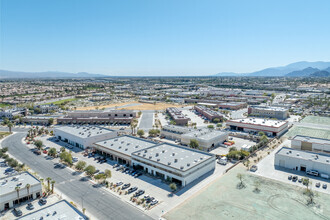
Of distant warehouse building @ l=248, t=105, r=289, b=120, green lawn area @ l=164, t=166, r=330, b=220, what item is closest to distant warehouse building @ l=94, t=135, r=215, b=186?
green lawn area @ l=164, t=166, r=330, b=220

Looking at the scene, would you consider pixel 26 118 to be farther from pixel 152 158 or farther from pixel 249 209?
pixel 249 209

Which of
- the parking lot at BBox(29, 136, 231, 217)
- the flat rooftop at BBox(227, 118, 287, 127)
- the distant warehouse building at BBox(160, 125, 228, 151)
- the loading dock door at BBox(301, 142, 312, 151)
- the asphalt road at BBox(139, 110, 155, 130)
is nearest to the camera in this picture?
the parking lot at BBox(29, 136, 231, 217)

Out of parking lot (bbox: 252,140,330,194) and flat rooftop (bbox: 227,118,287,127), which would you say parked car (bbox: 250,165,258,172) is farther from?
flat rooftop (bbox: 227,118,287,127)

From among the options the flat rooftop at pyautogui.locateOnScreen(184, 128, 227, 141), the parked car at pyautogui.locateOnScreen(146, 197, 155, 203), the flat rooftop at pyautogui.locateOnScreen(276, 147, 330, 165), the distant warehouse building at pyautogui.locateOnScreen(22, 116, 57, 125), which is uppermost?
the flat rooftop at pyautogui.locateOnScreen(184, 128, 227, 141)

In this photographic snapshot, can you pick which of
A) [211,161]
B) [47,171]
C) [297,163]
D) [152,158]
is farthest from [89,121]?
[297,163]

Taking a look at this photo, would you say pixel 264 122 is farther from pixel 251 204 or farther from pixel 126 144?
pixel 251 204

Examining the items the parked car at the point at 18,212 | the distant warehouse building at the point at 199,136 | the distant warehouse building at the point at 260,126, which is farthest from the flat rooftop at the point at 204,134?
the parked car at the point at 18,212

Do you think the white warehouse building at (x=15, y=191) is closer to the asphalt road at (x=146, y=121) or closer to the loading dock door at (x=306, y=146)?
the asphalt road at (x=146, y=121)
